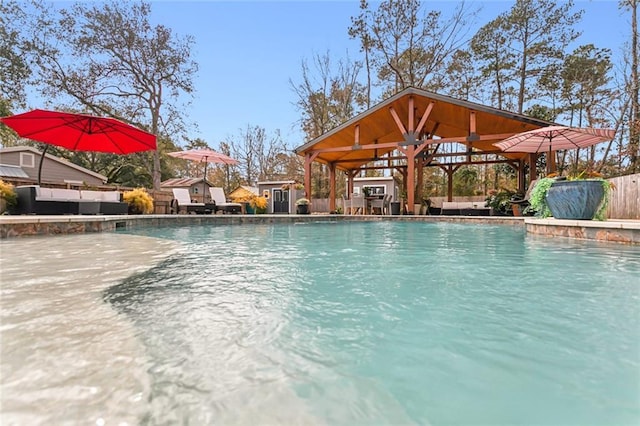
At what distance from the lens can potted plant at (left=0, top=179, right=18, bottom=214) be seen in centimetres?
728

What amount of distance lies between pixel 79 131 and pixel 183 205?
441cm

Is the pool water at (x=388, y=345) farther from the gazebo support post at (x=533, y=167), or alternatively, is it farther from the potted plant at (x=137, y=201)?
the gazebo support post at (x=533, y=167)

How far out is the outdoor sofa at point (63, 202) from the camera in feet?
24.6

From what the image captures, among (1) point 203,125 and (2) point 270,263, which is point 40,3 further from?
(2) point 270,263

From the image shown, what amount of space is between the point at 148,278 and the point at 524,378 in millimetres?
2657

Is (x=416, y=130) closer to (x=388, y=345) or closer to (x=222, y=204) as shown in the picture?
(x=222, y=204)

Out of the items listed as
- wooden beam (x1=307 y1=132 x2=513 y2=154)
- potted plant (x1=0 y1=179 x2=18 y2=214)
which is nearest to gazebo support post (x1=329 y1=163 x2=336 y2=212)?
wooden beam (x1=307 y1=132 x2=513 y2=154)

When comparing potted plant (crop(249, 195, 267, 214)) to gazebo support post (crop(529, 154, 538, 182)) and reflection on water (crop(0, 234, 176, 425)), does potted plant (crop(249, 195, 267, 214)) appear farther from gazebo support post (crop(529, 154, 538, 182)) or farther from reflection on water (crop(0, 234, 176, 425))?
reflection on water (crop(0, 234, 176, 425))

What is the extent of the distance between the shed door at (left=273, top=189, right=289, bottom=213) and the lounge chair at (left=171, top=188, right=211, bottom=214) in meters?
6.80

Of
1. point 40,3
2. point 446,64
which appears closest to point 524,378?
point 446,64

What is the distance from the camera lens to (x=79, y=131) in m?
8.19

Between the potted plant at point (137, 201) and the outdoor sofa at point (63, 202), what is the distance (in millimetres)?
1298

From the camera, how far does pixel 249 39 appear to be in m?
14.3

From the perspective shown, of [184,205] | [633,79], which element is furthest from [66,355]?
[633,79]
